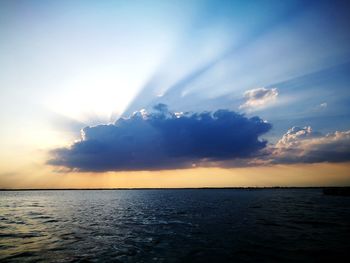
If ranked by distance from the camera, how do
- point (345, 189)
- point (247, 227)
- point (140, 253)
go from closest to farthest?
point (140, 253) → point (247, 227) → point (345, 189)

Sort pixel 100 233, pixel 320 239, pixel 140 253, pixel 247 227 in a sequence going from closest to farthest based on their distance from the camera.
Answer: pixel 140 253
pixel 320 239
pixel 100 233
pixel 247 227

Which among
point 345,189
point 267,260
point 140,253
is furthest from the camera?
point 345,189

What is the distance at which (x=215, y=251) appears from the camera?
20188 millimetres

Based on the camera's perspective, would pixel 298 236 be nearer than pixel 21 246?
No

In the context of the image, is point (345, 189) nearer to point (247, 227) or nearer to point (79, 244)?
point (247, 227)

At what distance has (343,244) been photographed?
864 inches

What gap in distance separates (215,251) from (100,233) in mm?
13691

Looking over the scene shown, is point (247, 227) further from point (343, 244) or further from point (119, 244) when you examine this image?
point (119, 244)

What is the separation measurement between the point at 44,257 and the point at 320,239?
22488 millimetres

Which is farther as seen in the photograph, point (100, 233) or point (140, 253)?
point (100, 233)

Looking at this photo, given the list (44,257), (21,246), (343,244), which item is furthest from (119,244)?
(343,244)

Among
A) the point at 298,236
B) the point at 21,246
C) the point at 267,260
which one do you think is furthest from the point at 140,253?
the point at 298,236

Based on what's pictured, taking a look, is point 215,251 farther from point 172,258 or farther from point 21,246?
point 21,246

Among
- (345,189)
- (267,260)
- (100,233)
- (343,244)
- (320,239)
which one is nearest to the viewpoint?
(267,260)
